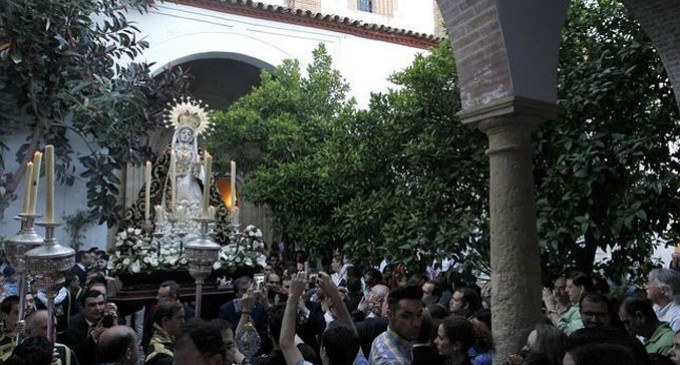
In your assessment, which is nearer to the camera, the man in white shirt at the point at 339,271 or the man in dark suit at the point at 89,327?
the man in dark suit at the point at 89,327

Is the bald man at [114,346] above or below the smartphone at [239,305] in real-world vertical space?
below

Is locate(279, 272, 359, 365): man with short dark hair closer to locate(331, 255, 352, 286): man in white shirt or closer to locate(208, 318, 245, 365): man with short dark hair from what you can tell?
locate(208, 318, 245, 365): man with short dark hair

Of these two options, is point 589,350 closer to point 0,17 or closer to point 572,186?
point 572,186

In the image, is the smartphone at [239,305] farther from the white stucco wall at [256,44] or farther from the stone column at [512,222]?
the white stucco wall at [256,44]

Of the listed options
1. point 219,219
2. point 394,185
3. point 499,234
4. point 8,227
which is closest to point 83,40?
point 8,227

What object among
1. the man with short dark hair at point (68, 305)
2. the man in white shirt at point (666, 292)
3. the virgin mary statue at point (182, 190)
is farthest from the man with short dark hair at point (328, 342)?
the virgin mary statue at point (182, 190)

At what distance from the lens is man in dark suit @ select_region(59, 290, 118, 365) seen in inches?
182

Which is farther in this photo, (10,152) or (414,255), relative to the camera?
(10,152)

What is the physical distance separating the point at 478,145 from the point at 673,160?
7.25ft

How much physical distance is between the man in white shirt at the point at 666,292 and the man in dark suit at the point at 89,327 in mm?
4307

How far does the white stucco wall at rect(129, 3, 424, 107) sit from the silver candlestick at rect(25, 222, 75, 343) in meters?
13.3

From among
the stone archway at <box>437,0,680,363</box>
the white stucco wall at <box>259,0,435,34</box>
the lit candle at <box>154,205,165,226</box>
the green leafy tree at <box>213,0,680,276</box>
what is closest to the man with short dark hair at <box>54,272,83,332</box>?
the lit candle at <box>154,205,165,226</box>

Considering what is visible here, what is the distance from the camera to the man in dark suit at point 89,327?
4621mm

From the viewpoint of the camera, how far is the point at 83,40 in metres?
12.7
